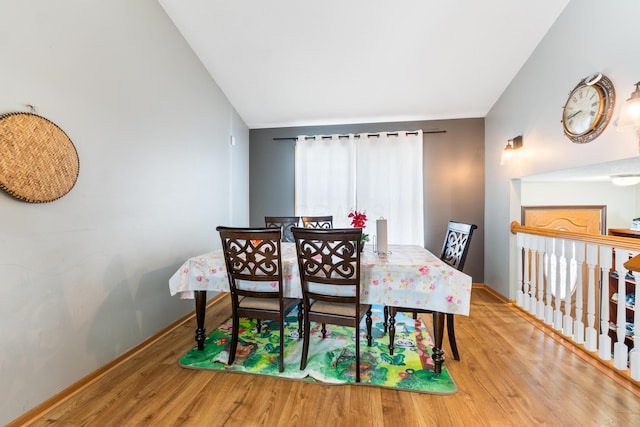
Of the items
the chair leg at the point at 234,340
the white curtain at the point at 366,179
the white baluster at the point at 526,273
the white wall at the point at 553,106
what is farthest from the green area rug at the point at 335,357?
the white wall at the point at 553,106

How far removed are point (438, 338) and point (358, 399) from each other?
2.13ft

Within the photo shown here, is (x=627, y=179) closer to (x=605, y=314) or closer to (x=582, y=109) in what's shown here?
(x=582, y=109)

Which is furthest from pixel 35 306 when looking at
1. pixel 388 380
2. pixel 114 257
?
pixel 388 380

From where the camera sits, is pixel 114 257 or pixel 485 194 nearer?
pixel 114 257

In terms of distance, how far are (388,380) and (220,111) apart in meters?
3.37

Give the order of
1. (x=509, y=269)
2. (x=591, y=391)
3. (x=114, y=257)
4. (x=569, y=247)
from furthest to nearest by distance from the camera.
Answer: (x=509, y=269), (x=569, y=247), (x=114, y=257), (x=591, y=391)

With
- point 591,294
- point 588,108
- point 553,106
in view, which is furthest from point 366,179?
point 591,294

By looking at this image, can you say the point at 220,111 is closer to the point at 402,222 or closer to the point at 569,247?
the point at 402,222

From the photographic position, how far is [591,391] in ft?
5.40

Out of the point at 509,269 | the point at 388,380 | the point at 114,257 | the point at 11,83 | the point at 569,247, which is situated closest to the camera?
the point at 11,83

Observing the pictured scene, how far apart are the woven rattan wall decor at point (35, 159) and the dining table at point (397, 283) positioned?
917mm

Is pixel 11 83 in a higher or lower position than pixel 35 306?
higher

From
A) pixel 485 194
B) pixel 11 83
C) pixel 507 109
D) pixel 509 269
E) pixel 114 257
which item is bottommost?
pixel 509 269

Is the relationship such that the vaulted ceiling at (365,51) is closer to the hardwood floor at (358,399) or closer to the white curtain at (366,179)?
the white curtain at (366,179)
